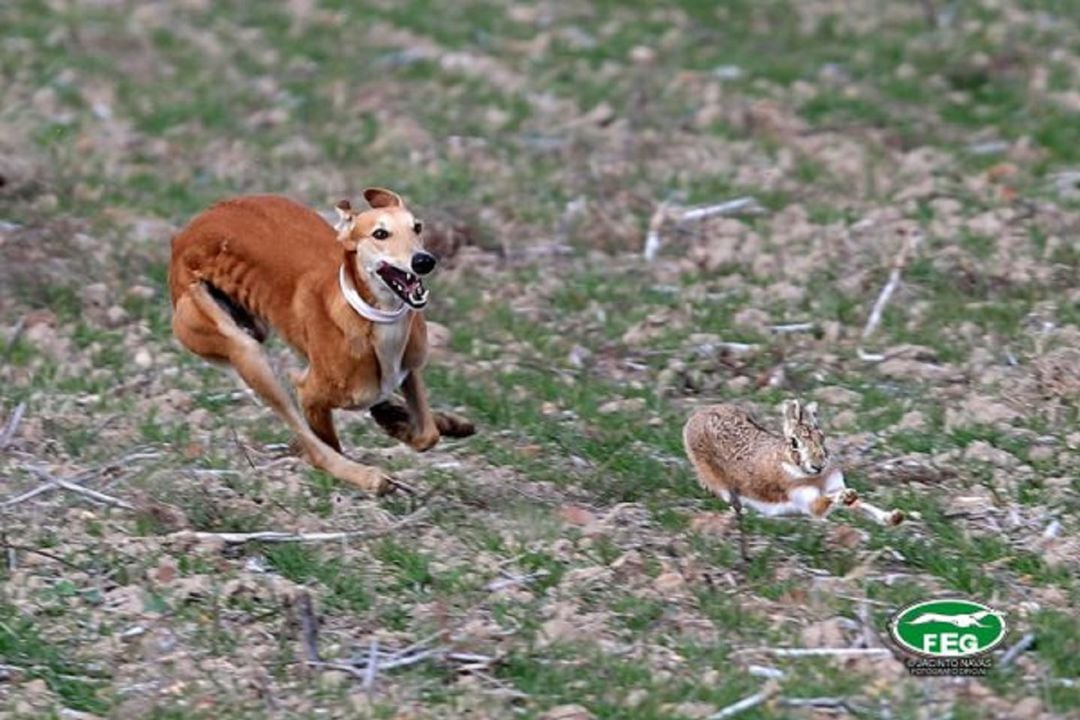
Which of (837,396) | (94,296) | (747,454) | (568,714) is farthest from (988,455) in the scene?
(94,296)

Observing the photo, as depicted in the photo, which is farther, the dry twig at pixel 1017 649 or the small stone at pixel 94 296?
the small stone at pixel 94 296

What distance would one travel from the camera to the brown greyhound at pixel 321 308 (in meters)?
7.58

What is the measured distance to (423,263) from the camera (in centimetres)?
735

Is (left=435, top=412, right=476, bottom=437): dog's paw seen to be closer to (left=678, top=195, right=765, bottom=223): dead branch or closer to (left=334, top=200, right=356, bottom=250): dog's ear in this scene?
(left=334, top=200, right=356, bottom=250): dog's ear

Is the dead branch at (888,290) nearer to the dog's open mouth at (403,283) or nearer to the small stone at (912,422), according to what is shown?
the small stone at (912,422)

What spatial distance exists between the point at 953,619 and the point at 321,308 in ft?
7.63

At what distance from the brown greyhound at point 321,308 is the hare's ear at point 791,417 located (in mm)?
1166

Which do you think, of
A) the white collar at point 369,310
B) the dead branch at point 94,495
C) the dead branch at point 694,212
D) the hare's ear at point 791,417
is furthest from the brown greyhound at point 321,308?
the dead branch at point 694,212

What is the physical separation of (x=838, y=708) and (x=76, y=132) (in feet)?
22.6

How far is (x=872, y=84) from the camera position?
1259 cm

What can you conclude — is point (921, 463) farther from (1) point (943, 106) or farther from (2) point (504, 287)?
(1) point (943, 106)

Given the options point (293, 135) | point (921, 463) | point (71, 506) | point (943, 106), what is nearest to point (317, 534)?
point (71, 506)

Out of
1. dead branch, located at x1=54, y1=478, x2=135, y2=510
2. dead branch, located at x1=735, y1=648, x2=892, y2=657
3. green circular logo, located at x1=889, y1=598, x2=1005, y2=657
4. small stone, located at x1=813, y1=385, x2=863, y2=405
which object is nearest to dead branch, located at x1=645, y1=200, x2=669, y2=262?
small stone, located at x1=813, y1=385, x2=863, y2=405

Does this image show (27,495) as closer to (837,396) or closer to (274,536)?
(274,536)
